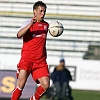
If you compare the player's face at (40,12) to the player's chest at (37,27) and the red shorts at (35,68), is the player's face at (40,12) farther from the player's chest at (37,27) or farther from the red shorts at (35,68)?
the red shorts at (35,68)

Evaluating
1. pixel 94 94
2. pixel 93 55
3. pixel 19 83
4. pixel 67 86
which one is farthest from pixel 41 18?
pixel 93 55

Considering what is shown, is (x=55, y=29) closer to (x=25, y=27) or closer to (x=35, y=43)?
(x=35, y=43)

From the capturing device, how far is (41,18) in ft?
24.0

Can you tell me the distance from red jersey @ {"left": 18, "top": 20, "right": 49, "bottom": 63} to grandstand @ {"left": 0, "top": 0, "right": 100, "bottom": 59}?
9.51 m

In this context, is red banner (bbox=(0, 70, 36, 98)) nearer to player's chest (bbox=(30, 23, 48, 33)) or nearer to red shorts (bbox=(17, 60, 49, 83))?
red shorts (bbox=(17, 60, 49, 83))

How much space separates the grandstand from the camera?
676 inches

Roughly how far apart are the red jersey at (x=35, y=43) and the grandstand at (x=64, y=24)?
951 centimetres

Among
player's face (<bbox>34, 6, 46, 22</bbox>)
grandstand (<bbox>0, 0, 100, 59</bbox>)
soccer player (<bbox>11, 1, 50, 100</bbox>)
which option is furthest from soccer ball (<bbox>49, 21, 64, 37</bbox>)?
grandstand (<bbox>0, 0, 100, 59</bbox>)

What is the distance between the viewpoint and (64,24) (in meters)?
17.6

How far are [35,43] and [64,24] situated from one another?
10198 millimetres

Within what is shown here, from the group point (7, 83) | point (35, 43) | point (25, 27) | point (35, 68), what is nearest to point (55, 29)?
point (35, 43)

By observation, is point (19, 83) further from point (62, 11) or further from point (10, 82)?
point (62, 11)

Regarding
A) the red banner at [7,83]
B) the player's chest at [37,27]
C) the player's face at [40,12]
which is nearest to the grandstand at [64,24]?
the red banner at [7,83]

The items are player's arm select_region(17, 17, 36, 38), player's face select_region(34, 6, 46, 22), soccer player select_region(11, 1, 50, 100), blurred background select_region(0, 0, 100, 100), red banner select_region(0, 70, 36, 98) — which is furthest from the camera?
blurred background select_region(0, 0, 100, 100)
